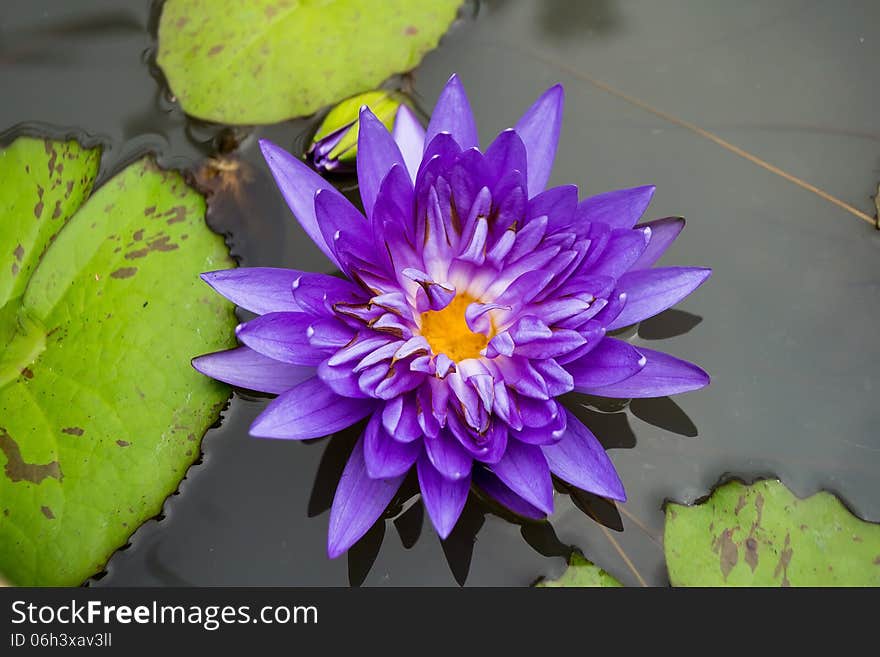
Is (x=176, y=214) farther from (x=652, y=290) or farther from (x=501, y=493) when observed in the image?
(x=652, y=290)

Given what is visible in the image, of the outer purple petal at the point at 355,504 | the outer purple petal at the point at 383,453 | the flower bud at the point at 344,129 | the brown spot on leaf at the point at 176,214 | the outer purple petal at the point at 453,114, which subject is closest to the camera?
the outer purple petal at the point at 383,453

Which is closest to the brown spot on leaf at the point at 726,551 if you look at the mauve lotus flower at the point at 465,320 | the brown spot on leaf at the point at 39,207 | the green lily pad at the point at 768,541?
the green lily pad at the point at 768,541

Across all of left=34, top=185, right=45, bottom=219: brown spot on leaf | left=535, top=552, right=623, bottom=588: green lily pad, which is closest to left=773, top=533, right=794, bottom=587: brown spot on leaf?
left=535, top=552, right=623, bottom=588: green lily pad

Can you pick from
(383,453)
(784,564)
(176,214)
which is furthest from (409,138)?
(784,564)

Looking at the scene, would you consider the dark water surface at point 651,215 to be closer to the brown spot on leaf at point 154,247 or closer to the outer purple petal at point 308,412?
the brown spot on leaf at point 154,247

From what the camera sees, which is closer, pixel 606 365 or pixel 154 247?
pixel 606 365

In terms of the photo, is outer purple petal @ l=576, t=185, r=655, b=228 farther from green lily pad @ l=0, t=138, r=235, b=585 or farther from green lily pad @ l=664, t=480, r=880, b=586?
green lily pad @ l=0, t=138, r=235, b=585

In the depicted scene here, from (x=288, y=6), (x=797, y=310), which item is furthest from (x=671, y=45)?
(x=288, y=6)
